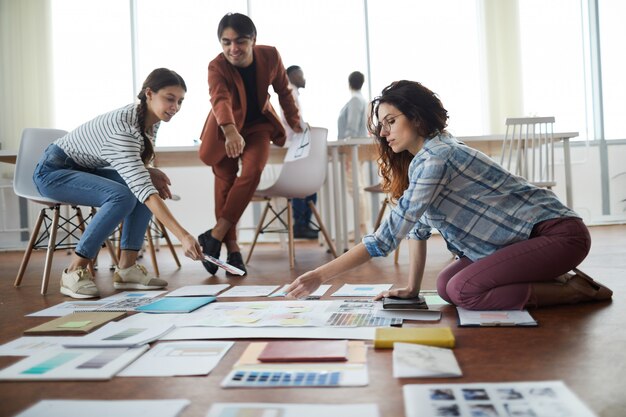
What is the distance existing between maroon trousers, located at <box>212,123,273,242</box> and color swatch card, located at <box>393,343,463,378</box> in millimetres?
1850

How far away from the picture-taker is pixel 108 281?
2945mm

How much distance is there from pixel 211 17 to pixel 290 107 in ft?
9.57

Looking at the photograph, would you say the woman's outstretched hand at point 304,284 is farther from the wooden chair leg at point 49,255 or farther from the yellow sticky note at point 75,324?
the wooden chair leg at point 49,255

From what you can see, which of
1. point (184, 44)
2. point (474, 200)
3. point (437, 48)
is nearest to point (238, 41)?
point (474, 200)

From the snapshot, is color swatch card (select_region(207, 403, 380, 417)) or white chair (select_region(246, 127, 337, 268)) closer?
color swatch card (select_region(207, 403, 380, 417))

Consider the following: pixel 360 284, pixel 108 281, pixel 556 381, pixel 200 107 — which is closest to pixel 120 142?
pixel 108 281

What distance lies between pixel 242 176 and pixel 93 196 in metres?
0.81

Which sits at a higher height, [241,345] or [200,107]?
[200,107]

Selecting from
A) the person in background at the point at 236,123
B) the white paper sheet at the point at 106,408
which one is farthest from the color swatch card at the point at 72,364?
the person in background at the point at 236,123

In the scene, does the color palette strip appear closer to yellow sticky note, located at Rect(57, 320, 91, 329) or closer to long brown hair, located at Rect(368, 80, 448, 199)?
yellow sticky note, located at Rect(57, 320, 91, 329)

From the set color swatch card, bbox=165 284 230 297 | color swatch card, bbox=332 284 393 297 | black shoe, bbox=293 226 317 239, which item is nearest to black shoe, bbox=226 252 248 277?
color swatch card, bbox=165 284 230 297

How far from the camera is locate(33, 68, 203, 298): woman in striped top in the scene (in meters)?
2.31

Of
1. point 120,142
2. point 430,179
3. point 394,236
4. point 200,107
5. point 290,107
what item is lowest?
point 394,236

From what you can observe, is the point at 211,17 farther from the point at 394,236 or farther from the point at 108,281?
the point at 394,236
